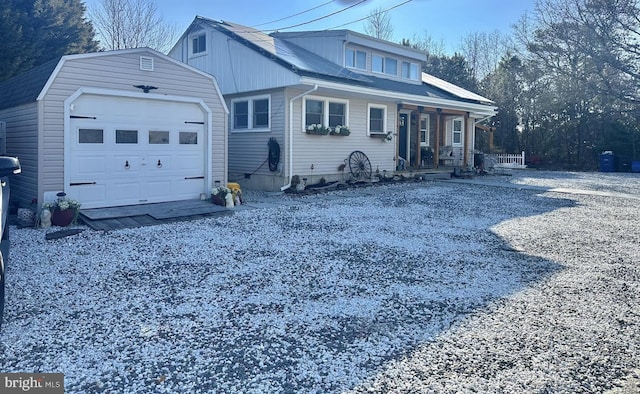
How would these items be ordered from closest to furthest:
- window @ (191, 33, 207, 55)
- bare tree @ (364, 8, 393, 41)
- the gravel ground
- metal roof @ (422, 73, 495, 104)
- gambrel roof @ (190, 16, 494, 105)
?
the gravel ground → gambrel roof @ (190, 16, 494, 105) → window @ (191, 33, 207, 55) → metal roof @ (422, 73, 495, 104) → bare tree @ (364, 8, 393, 41)

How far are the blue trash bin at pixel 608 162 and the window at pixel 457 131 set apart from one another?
8.02 m

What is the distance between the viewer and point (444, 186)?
14.3 m

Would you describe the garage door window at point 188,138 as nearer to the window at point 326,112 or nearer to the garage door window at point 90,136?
the garage door window at point 90,136

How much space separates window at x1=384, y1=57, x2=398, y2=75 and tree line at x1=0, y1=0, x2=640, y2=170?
1090cm

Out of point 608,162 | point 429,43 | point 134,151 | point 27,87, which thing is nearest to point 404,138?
point 134,151

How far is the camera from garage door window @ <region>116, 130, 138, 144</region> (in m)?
8.70

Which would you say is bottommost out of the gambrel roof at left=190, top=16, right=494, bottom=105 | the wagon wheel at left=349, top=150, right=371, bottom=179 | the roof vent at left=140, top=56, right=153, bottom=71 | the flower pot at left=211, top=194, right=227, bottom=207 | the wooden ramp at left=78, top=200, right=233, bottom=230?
the wooden ramp at left=78, top=200, right=233, bottom=230

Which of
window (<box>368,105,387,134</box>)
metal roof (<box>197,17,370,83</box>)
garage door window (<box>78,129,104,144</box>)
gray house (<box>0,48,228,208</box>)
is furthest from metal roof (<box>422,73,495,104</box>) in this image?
garage door window (<box>78,129,104,144</box>)

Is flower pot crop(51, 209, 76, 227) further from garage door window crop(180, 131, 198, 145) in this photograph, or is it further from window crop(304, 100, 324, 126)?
window crop(304, 100, 324, 126)

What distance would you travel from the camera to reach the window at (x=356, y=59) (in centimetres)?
1564

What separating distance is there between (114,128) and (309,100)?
561 centimetres

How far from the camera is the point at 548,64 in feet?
87.5

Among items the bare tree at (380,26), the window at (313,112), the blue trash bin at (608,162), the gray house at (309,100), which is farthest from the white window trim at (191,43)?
the bare tree at (380,26)

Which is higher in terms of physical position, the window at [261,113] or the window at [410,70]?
the window at [410,70]
